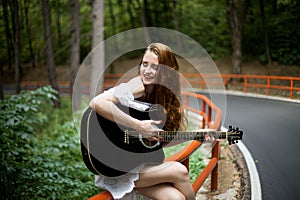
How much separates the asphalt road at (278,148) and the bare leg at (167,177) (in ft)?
1.89

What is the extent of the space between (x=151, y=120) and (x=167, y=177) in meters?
0.34

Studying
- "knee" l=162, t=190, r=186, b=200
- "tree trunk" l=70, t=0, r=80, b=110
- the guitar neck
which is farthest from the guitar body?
"tree trunk" l=70, t=0, r=80, b=110

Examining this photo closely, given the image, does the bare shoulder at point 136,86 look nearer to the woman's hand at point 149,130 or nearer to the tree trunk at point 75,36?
the woman's hand at point 149,130

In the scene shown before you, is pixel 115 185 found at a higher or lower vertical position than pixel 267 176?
higher

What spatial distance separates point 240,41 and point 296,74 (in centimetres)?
106

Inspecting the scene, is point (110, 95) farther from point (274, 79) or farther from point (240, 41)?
point (240, 41)

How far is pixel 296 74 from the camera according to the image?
2.34m

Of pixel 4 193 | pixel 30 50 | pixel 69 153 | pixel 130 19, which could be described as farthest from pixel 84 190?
pixel 130 19

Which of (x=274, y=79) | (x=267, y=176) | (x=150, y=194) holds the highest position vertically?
(x=274, y=79)

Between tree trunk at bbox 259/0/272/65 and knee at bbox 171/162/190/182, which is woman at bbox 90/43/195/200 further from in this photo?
tree trunk at bbox 259/0/272/65

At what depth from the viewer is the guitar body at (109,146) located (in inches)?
63.3

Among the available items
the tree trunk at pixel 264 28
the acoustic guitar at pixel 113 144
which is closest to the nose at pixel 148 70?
the acoustic guitar at pixel 113 144

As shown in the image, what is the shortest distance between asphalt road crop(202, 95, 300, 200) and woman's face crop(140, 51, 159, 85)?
26.0 inches

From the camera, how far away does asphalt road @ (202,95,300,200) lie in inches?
94.7
